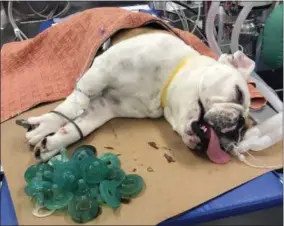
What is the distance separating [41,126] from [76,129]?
0.09 meters

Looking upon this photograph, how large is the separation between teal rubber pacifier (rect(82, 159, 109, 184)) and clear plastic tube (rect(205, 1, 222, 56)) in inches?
23.6

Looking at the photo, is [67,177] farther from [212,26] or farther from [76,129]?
[212,26]

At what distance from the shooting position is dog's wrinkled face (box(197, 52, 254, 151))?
0.88 meters

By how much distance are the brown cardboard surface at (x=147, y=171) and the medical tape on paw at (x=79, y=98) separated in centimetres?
6

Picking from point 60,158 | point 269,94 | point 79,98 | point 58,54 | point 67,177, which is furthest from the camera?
point 269,94

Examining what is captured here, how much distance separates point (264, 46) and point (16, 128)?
94 cm

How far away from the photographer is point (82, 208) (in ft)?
2.37

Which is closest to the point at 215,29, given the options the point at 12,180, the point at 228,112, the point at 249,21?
the point at 249,21

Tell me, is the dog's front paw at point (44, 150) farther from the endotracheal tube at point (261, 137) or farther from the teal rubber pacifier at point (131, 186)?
the endotracheal tube at point (261, 137)

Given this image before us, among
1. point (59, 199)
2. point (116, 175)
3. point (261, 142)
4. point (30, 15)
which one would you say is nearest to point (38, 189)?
point (59, 199)

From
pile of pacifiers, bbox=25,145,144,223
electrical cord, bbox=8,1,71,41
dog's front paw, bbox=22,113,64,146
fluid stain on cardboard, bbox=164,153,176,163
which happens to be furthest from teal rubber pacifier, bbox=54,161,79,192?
electrical cord, bbox=8,1,71,41

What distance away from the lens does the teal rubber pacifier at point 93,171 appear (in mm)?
745

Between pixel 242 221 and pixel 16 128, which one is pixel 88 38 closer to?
pixel 16 128

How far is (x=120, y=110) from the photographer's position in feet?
3.40
